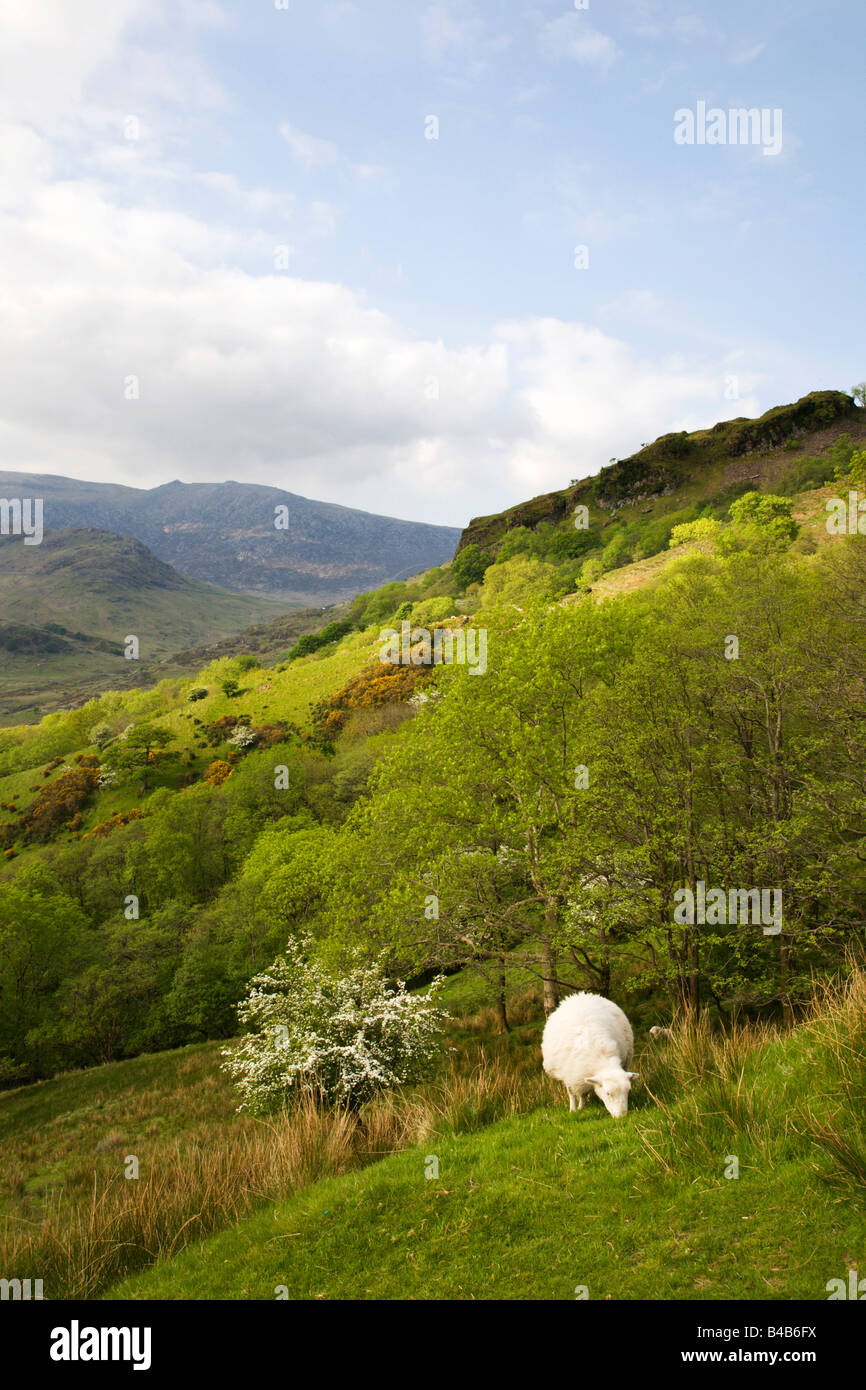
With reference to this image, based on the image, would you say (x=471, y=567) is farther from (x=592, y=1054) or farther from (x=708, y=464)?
(x=592, y=1054)

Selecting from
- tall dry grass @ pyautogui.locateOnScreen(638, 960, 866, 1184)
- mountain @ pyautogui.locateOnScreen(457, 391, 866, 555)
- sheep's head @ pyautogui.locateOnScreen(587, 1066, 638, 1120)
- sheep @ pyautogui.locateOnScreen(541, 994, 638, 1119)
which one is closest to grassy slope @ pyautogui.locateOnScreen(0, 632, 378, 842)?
sheep @ pyautogui.locateOnScreen(541, 994, 638, 1119)

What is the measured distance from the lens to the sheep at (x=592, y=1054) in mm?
10047

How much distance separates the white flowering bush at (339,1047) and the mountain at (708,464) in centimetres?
12716

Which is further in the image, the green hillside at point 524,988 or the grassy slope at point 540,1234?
the green hillside at point 524,988

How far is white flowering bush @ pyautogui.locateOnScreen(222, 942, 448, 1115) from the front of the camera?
53.4ft

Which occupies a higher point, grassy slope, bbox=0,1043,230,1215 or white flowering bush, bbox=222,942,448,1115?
white flowering bush, bbox=222,942,448,1115

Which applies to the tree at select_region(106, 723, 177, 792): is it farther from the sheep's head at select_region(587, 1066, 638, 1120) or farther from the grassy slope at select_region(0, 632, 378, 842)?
the sheep's head at select_region(587, 1066, 638, 1120)

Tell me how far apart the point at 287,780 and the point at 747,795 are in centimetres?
4261

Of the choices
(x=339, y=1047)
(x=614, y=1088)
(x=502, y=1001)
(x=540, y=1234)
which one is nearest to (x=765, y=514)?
(x=502, y=1001)

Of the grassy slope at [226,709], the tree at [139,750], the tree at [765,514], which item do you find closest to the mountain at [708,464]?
the tree at [765,514]

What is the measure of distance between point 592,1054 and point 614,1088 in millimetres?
650

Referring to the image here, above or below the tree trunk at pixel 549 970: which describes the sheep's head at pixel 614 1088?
above

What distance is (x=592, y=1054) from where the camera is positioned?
10.5 m

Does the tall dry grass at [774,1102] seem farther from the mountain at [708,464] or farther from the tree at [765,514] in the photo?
the mountain at [708,464]
